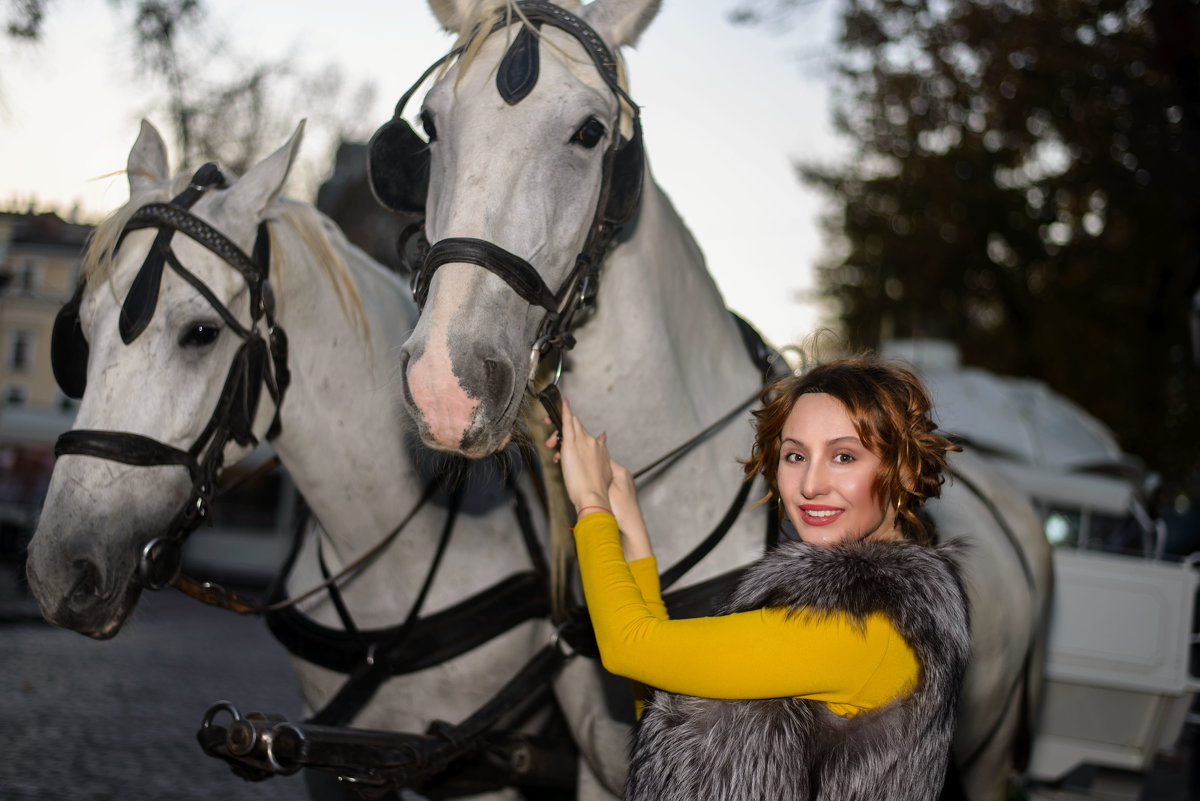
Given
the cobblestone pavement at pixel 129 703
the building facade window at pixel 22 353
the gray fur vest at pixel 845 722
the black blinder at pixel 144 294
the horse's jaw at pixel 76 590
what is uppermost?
the black blinder at pixel 144 294

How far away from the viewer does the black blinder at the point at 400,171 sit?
222 centimetres

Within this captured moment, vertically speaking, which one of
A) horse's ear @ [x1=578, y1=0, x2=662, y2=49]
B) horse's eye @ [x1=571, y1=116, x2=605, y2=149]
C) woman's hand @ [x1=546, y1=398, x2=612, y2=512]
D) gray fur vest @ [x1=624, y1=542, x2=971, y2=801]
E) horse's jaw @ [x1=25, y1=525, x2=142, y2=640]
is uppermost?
horse's ear @ [x1=578, y1=0, x2=662, y2=49]

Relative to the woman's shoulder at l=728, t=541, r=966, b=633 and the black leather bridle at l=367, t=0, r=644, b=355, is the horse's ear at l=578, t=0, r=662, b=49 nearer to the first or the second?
the black leather bridle at l=367, t=0, r=644, b=355

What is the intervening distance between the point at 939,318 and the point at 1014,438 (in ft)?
41.5

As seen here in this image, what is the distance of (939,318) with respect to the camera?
2047 cm

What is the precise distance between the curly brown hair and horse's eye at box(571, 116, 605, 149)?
644mm

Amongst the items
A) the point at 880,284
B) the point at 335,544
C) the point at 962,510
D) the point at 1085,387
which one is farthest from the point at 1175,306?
the point at 335,544

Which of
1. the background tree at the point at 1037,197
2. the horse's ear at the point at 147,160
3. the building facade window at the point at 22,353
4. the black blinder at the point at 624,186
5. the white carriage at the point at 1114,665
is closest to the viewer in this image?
the black blinder at the point at 624,186

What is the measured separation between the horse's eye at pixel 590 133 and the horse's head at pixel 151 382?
3.19 feet

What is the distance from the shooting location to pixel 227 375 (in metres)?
2.44

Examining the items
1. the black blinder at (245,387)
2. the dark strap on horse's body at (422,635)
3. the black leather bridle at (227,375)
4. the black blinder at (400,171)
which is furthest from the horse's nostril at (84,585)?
the black blinder at (400,171)

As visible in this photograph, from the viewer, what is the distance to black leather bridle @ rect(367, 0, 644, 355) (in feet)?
5.96

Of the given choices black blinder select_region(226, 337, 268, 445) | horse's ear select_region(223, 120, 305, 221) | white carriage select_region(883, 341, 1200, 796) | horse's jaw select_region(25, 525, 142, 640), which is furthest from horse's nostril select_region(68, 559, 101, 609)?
white carriage select_region(883, 341, 1200, 796)

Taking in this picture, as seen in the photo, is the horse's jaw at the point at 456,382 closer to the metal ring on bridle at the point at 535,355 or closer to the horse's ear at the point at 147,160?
the metal ring on bridle at the point at 535,355
